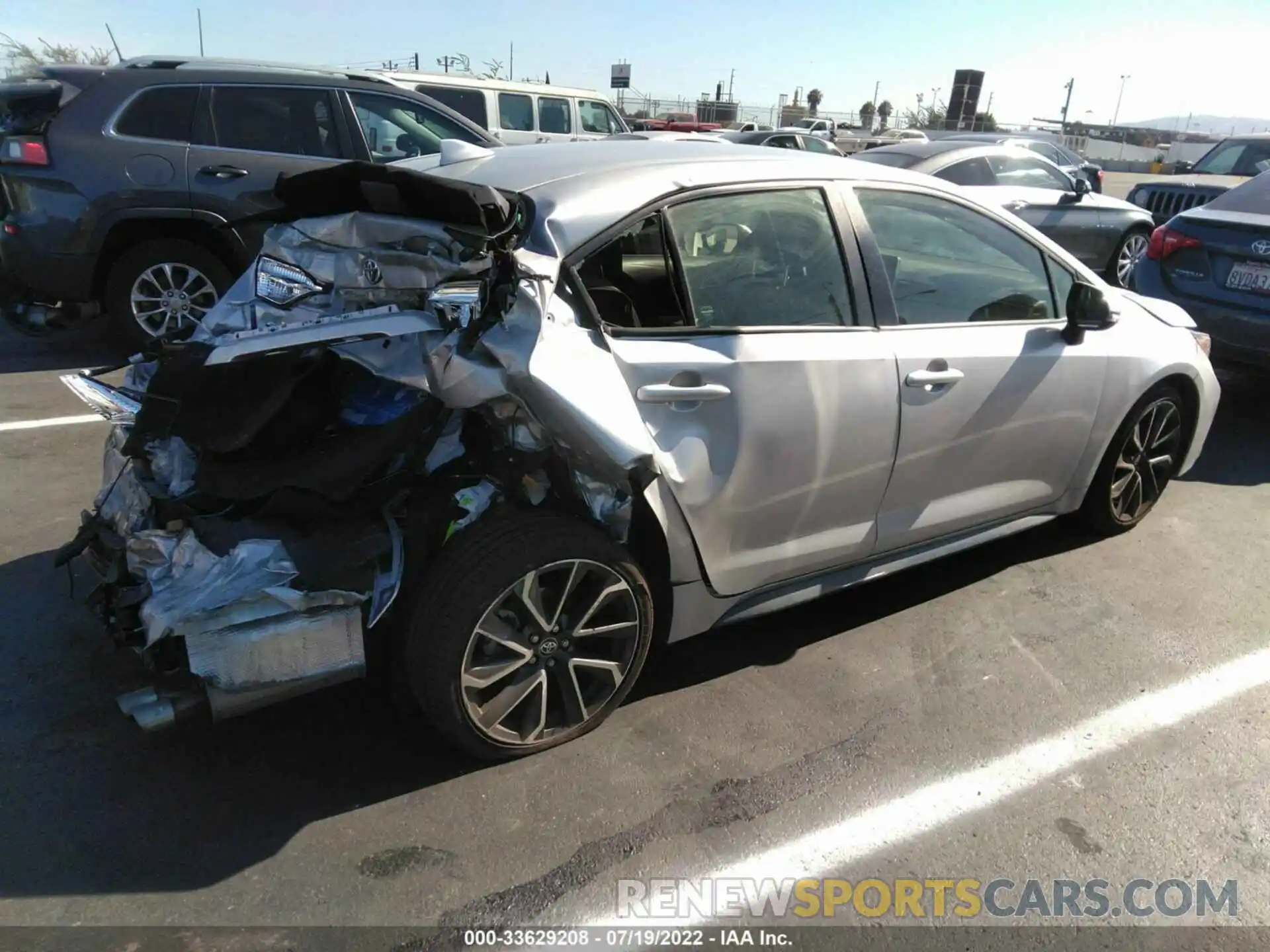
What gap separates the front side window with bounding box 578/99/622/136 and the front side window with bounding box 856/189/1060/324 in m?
11.1

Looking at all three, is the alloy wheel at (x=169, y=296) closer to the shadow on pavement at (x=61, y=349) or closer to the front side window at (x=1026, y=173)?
the shadow on pavement at (x=61, y=349)

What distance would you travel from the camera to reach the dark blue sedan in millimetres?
5992

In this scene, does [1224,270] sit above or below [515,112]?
below

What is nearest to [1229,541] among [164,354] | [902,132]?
[164,354]

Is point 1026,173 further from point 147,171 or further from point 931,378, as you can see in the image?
point 147,171

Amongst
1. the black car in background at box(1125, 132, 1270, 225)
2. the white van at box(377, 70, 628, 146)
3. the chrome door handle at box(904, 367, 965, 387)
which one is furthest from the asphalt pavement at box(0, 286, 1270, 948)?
the white van at box(377, 70, 628, 146)

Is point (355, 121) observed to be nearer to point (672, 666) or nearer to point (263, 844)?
point (672, 666)

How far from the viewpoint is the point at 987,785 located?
9.43 feet

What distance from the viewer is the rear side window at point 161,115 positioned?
6465mm

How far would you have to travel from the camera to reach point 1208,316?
622 cm

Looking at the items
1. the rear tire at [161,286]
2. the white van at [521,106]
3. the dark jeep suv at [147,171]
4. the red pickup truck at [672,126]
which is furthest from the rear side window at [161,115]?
the red pickup truck at [672,126]

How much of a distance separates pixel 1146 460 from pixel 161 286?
6314 mm

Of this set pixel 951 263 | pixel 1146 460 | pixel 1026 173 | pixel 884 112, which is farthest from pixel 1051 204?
pixel 884 112

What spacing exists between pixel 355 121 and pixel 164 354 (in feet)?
15.0
